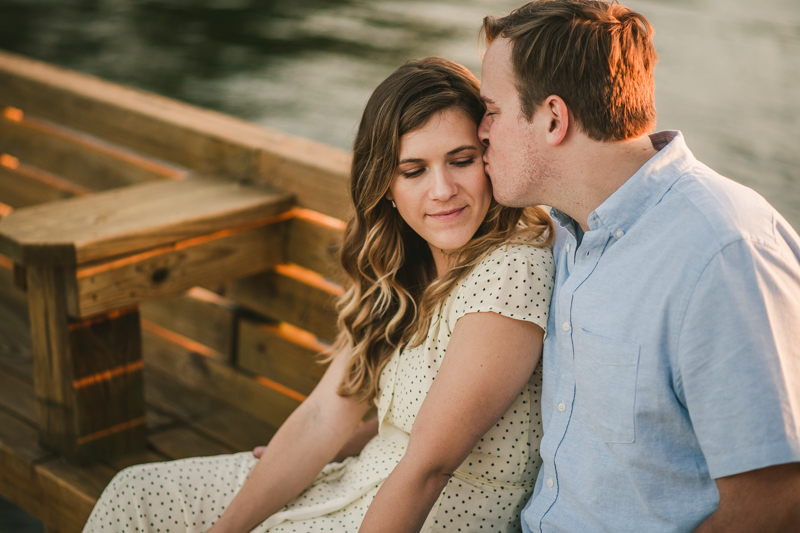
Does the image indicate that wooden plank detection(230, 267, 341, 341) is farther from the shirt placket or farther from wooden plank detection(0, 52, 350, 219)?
the shirt placket

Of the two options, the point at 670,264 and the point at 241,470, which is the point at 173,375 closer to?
the point at 241,470

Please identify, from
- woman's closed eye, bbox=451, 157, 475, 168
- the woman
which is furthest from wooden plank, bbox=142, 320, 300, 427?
woman's closed eye, bbox=451, 157, 475, 168

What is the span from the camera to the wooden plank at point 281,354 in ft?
7.87

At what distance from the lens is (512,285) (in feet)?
4.51

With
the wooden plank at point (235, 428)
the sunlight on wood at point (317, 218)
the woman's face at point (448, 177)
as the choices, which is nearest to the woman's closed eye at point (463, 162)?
the woman's face at point (448, 177)

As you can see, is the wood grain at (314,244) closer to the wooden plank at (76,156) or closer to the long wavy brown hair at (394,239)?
the long wavy brown hair at (394,239)

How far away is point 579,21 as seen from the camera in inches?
50.4

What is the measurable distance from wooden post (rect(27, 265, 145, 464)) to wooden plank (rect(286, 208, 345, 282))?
1.73 feet

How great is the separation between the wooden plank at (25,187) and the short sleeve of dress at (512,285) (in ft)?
7.23

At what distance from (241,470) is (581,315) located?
0.96 metres

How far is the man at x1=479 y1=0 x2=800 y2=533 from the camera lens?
1.04 metres

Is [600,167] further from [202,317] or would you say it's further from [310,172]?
[202,317]

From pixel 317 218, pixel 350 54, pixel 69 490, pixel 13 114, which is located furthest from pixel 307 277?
pixel 13 114

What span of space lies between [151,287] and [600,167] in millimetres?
1311
